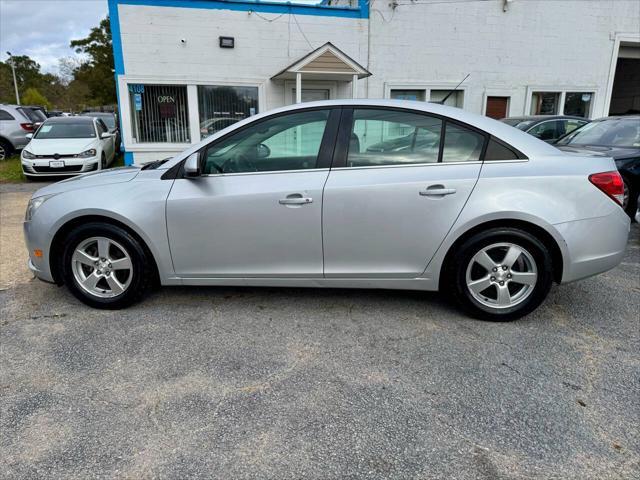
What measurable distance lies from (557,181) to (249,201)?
2.18 meters

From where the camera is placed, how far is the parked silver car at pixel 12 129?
13.8 m

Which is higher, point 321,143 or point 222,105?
point 222,105

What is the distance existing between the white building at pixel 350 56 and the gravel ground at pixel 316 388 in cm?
787

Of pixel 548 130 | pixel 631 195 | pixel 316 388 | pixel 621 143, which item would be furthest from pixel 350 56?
pixel 316 388

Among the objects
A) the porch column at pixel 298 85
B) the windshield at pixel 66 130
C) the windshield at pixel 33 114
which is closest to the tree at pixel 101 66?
the windshield at pixel 33 114

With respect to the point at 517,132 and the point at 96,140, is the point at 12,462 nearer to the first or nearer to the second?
the point at 517,132

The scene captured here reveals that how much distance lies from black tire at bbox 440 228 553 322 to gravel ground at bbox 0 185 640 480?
16cm

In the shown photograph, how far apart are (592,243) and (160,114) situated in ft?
33.0

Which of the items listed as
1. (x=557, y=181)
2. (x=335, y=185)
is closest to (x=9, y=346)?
(x=335, y=185)

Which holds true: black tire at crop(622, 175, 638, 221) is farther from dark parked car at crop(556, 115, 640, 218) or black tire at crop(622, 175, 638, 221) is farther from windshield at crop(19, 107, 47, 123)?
windshield at crop(19, 107, 47, 123)

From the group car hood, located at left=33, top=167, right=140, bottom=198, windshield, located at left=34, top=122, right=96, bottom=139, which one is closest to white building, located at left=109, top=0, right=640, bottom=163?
windshield, located at left=34, top=122, right=96, bottom=139

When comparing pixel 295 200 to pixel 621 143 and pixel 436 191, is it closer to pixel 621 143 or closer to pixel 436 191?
pixel 436 191

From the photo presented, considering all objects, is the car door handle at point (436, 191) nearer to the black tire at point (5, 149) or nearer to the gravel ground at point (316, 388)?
the gravel ground at point (316, 388)

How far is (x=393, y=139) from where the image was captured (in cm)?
347
